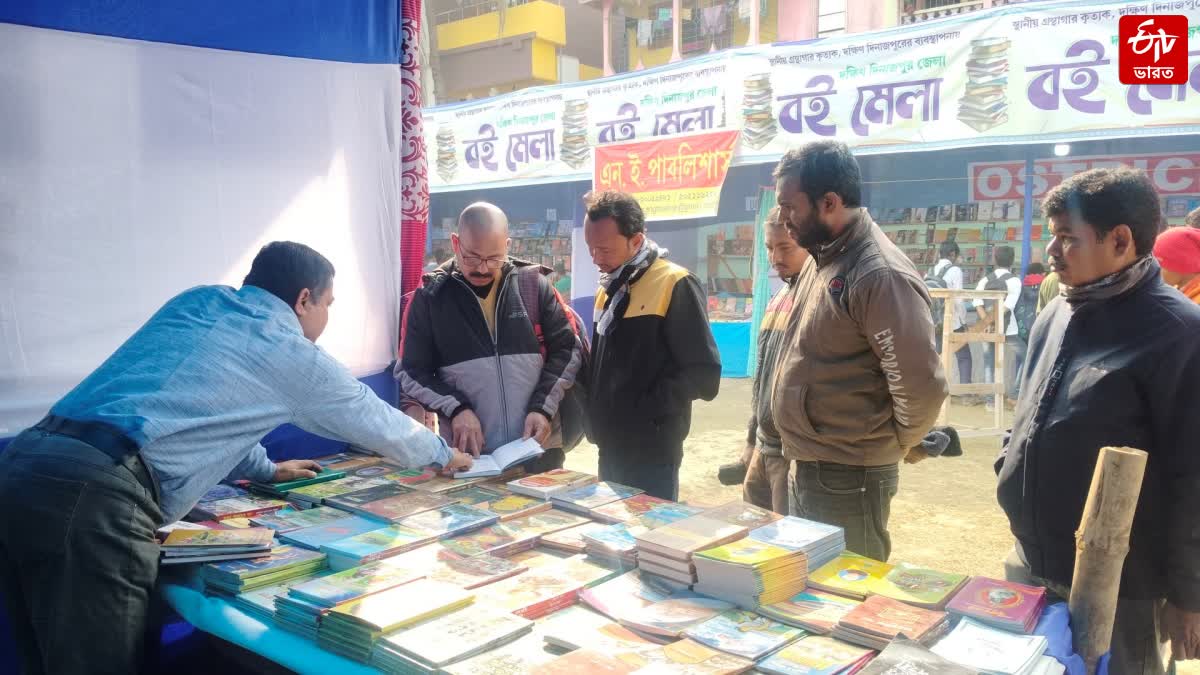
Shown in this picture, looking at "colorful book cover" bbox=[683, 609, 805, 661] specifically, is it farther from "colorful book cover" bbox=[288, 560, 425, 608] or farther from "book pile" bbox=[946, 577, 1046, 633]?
"colorful book cover" bbox=[288, 560, 425, 608]

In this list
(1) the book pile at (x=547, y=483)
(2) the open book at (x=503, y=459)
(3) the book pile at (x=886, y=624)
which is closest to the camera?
(3) the book pile at (x=886, y=624)

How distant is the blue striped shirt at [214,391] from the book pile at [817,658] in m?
1.20

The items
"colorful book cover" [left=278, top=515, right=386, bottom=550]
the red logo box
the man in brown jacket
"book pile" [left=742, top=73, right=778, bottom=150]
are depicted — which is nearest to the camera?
"colorful book cover" [left=278, top=515, right=386, bottom=550]

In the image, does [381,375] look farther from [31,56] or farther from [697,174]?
[697,174]

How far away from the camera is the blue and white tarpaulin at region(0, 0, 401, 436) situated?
255 centimetres

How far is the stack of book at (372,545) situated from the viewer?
6.40 feet

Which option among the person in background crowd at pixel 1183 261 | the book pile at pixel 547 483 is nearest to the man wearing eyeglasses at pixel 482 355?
the book pile at pixel 547 483

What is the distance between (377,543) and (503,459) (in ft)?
2.15

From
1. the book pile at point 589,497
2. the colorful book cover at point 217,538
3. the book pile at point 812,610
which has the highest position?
the colorful book cover at point 217,538

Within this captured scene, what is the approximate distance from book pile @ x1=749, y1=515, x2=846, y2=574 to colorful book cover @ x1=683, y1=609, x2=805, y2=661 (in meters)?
0.22

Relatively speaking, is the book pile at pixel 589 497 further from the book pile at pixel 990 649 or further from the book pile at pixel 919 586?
the book pile at pixel 990 649

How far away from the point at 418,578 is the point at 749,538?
76 centimetres

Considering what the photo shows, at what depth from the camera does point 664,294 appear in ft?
9.44

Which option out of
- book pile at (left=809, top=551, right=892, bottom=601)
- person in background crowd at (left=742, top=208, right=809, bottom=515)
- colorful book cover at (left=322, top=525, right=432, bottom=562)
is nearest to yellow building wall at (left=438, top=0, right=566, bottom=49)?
person in background crowd at (left=742, top=208, right=809, bottom=515)
